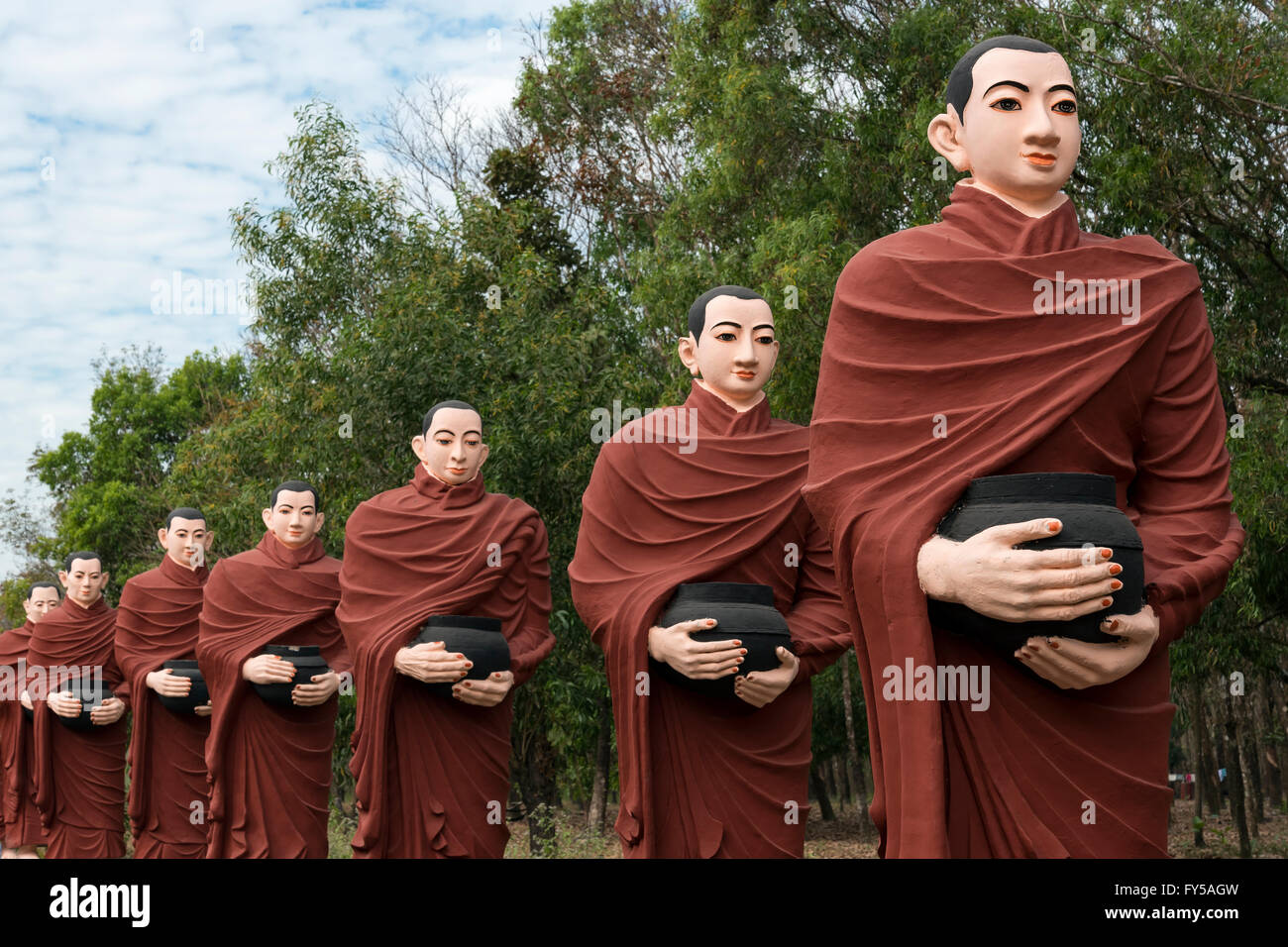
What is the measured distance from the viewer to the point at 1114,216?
31.9 ft

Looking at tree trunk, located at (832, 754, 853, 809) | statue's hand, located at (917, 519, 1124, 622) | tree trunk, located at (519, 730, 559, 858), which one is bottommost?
tree trunk, located at (832, 754, 853, 809)

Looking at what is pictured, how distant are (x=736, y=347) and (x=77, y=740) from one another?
809 cm

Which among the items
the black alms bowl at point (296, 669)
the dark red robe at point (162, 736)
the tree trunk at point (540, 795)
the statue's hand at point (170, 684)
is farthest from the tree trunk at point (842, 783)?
the black alms bowl at point (296, 669)

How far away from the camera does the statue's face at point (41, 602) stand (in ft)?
40.3

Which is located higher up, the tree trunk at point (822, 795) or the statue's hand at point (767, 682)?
the statue's hand at point (767, 682)

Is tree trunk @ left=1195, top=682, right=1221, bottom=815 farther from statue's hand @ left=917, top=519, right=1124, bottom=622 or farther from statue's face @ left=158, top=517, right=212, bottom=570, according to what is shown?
statue's hand @ left=917, top=519, right=1124, bottom=622

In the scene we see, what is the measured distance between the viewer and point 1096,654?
300 cm

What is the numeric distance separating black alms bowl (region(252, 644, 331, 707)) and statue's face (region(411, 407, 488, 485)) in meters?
1.62

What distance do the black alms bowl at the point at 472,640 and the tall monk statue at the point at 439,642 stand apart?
1 cm

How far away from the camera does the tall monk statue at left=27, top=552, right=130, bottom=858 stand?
1080 cm

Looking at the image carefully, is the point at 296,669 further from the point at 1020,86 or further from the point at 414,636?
the point at 1020,86

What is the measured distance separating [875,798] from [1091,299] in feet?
4.53

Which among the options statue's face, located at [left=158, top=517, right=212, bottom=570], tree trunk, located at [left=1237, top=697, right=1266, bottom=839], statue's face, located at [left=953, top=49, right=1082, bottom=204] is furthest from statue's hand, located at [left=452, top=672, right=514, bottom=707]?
tree trunk, located at [left=1237, top=697, right=1266, bottom=839]

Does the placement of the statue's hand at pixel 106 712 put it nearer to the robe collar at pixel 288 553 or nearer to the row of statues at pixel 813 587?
the row of statues at pixel 813 587
